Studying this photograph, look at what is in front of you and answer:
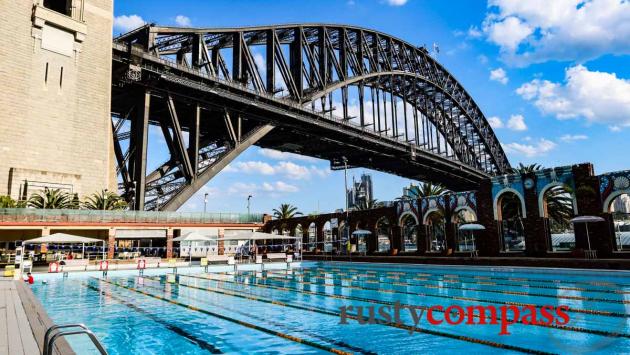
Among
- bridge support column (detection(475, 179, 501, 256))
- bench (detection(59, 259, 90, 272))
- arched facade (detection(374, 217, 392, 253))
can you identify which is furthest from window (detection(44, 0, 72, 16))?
bridge support column (detection(475, 179, 501, 256))

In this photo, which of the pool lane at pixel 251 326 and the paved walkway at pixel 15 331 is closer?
the paved walkway at pixel 15 331

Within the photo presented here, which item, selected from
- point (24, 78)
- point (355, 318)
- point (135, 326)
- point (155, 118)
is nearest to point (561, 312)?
point (355, 318)

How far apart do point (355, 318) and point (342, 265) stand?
21.2m

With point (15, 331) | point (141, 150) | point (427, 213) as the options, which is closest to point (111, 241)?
point (141, 150)

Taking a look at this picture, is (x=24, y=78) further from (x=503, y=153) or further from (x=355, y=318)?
(x=503, y=153)

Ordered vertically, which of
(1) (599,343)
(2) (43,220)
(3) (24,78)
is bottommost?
(1) (599,343)

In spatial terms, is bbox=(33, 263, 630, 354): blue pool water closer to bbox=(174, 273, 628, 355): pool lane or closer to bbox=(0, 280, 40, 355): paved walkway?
bbox=(174, 273, 628, 355): pool lane

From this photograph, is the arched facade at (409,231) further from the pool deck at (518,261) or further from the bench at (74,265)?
the bench at (74,265)

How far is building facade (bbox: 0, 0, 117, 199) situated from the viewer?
3156cm

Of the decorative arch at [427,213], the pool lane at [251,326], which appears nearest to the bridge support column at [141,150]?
the pool lane at [251,326]

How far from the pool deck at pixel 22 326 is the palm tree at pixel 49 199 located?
20.4 m

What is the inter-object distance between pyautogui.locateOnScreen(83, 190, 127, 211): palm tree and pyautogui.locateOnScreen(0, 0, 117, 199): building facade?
63 cm

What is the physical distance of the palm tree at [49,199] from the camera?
32.5m

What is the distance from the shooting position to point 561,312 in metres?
12.3
